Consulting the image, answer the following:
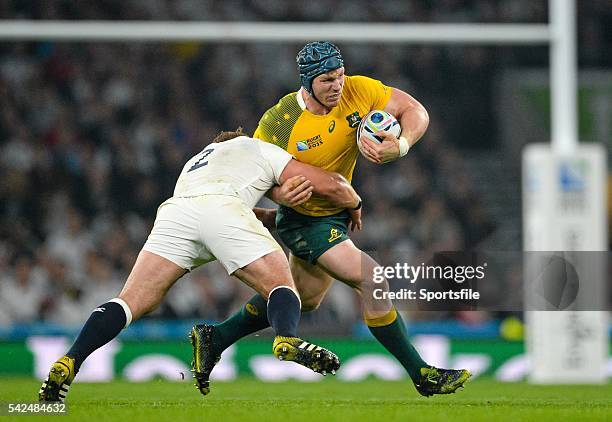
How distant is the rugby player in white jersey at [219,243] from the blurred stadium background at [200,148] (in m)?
4.98

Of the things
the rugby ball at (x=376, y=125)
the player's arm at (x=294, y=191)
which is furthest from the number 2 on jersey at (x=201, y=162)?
the rugby ball at (x=376, y=125)

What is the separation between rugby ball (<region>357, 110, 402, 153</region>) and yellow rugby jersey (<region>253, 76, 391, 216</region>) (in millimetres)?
234

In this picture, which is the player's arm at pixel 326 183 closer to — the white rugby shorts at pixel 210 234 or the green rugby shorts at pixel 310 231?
the green rugby shorts at pixel 310 231

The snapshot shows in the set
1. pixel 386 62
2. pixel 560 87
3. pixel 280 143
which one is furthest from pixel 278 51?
pixel 280 143

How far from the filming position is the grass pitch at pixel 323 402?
5.36 meters

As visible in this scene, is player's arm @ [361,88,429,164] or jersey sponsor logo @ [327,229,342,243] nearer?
player's arm @ [361,88,429,164]

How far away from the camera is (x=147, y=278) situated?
5.76 meters

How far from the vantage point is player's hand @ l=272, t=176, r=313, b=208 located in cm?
593

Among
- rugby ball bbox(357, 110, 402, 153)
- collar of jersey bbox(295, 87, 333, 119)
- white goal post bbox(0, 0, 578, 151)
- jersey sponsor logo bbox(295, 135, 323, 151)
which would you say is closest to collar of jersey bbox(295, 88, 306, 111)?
collar of jersey bbox(295, 87, 333, 119)

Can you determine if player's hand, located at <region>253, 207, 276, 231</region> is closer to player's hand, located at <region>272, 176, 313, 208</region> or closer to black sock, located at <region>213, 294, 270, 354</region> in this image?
black sock, located at <region>213, 294, 270, 354</region>

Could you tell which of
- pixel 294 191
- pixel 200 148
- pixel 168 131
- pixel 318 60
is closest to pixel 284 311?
pixel 294 191

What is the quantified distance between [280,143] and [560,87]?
4432 mm

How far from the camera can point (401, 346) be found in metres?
6.34

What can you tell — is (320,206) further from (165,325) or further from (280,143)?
(165,325)
